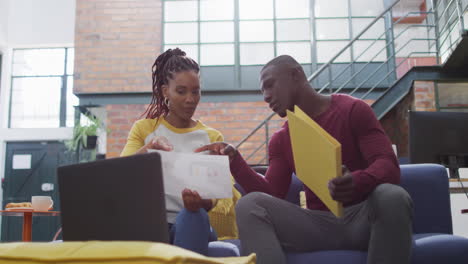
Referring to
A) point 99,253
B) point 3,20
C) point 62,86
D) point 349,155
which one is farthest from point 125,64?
point 99,253

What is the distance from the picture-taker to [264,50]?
600 centimetres

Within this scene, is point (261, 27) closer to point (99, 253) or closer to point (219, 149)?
point (219, 149)

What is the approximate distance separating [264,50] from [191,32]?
3.28ft

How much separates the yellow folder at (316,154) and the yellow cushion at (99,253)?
569mm

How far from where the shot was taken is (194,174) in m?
1.33

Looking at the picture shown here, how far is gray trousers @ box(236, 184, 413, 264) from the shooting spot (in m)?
1.30

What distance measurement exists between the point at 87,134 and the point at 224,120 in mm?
2069

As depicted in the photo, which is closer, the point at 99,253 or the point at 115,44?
the point at 99,253

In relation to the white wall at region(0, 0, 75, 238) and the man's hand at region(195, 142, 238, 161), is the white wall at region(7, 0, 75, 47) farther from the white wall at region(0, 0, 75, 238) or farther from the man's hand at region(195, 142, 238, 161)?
the man's hand at region(195, 142, 238, 161)

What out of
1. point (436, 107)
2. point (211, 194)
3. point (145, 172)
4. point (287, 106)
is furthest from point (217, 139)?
point (436, 107)

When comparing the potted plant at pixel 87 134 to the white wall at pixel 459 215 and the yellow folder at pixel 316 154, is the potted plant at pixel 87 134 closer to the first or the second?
the white wall at pixel 459 215

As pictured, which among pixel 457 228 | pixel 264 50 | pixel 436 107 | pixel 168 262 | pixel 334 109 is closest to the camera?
pixel 168 262

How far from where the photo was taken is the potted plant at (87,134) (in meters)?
6.38

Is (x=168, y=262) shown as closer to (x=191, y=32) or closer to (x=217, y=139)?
(x=217, y=139)
